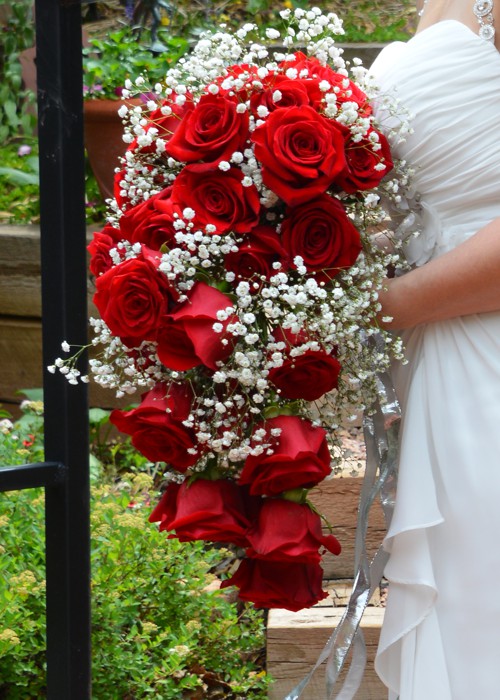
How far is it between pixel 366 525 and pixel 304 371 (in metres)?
0.39

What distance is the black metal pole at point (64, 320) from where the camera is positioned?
1479mm

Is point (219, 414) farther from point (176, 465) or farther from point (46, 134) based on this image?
point (46, 134)

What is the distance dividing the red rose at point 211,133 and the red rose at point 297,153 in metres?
0.03

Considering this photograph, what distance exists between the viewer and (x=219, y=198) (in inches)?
50.9

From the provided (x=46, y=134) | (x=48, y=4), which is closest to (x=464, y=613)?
(x=46, y=134)

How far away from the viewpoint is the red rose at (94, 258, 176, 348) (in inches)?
49.2

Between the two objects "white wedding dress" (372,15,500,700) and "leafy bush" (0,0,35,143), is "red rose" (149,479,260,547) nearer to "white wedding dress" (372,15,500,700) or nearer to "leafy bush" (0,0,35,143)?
"white wedding dress" (372,15,500,700)

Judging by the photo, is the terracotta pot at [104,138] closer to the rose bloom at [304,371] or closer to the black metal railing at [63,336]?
the black metal railing at [63,336]

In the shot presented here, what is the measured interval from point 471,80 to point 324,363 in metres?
0.48

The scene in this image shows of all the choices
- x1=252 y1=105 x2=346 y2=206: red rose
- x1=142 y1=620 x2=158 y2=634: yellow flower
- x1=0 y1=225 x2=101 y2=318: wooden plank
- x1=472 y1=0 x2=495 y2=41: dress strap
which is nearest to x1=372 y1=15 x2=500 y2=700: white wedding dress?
x1=472 y1=0 x2=495 y2=41: dress strap

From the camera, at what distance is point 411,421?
59.1 inches

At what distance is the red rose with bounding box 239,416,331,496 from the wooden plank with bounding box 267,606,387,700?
105cm

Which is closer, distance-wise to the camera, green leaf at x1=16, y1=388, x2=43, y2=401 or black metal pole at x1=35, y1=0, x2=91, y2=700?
black metal pole at x1=35, y1=0, x2=91, y2=700

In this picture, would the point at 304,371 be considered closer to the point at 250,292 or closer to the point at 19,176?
the point at 250,292
